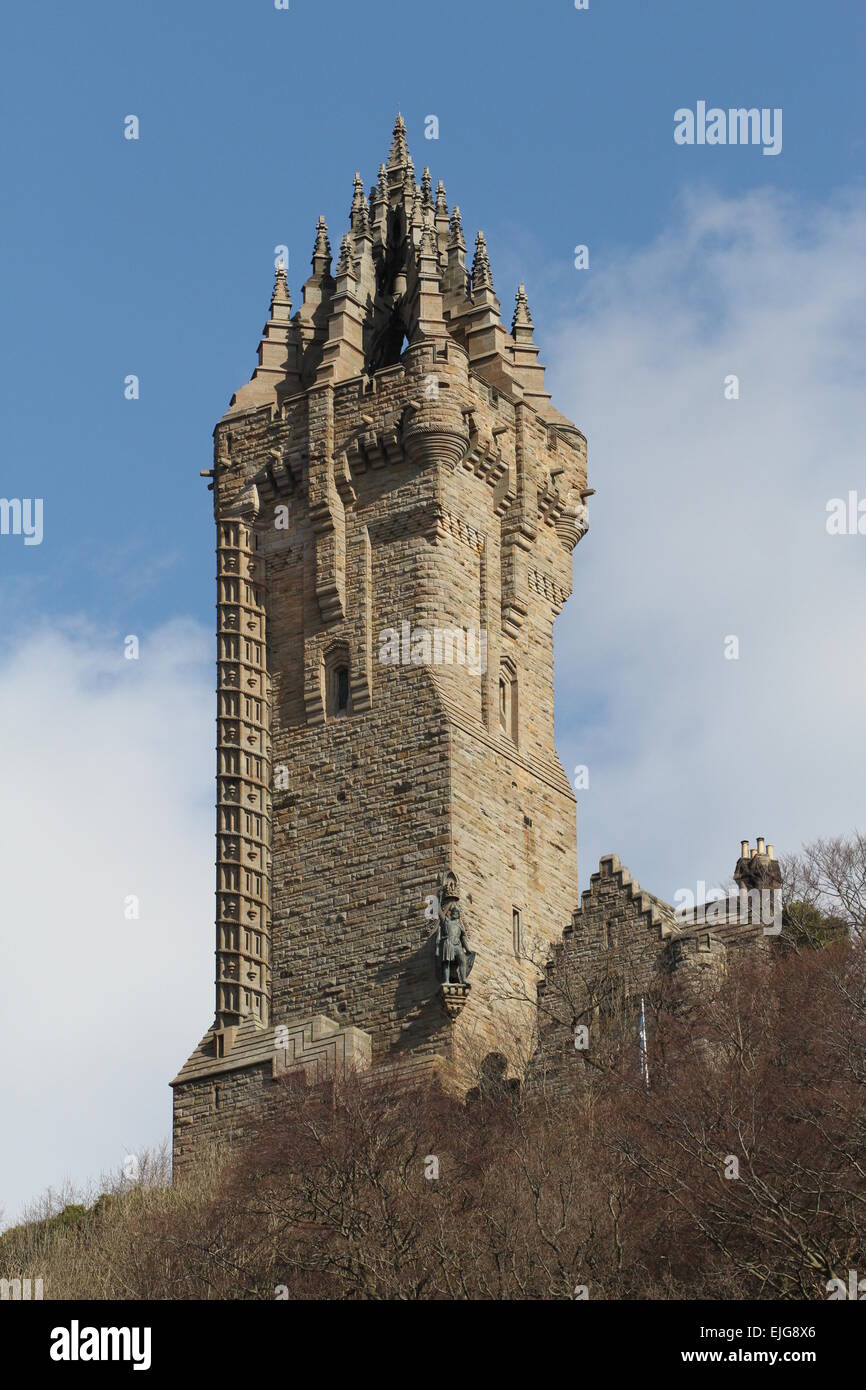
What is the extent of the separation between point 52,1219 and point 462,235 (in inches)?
956

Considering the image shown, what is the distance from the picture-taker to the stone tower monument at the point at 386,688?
2448 inches

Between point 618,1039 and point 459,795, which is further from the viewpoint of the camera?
point 459,795

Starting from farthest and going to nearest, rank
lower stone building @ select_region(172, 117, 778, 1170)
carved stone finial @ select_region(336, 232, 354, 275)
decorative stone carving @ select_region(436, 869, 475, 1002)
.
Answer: carved stone finial @ select_region(336, 232, 354, 275) → lower stone building @ select_region(172, 117, 778, 1170) → decorative stone carving @ select_region(436, 869, 475, 1002)

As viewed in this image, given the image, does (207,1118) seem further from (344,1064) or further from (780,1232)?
(780,1232)

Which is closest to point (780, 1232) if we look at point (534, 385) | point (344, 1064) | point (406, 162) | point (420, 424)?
point (344, 1064)

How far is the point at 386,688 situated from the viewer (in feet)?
212

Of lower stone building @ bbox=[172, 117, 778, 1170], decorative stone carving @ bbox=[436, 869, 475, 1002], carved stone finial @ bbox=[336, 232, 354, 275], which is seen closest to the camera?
decorative stone carving @ bbox=[436, 869, 475, 1002]

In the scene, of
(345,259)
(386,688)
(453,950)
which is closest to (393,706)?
(386,688)

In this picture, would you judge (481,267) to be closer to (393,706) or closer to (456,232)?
(456,232)

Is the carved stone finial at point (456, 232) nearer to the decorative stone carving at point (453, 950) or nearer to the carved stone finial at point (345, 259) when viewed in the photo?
the carved stone finial at point (345, 259)

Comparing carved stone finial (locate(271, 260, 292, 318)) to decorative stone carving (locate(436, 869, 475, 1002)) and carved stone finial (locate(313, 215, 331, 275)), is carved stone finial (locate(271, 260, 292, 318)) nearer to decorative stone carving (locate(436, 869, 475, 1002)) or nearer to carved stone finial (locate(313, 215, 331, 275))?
carved stone finial (locate(313, 215, 331, 275))

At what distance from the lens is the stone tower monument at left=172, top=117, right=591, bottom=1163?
62188 mm

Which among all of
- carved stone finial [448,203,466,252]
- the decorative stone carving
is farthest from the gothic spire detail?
the decorative stone carving

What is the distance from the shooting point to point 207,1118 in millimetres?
62375
